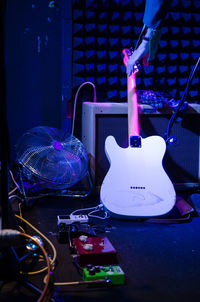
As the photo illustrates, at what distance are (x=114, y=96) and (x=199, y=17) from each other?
1.23 meters

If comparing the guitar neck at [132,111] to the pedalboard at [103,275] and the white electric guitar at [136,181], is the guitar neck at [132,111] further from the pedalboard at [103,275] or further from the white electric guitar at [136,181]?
the pedalboard at [103,275]

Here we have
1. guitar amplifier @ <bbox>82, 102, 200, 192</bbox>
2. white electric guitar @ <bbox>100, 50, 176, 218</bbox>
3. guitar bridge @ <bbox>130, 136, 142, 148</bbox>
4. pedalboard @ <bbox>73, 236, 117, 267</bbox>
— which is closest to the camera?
pedalboard @ <bbox>73, 236, 117, 267</bbox>

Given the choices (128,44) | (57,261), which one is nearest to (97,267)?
(57,261)

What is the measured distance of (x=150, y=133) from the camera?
3152mm

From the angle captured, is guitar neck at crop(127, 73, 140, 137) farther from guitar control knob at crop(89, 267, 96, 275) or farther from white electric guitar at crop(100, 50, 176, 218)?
guitar control knob at crop(89, 267, 96, 275)

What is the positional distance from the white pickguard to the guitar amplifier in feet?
0.97

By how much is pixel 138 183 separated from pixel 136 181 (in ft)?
0.07

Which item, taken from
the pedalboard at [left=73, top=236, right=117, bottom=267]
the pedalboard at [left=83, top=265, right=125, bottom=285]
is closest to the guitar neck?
the pedalboard at [left=73, top=236, right=117, bottom=267]

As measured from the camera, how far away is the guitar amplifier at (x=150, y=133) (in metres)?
3.08

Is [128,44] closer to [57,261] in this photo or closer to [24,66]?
[24,66]

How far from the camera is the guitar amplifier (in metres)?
3.08

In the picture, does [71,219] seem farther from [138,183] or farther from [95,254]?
[138,183]

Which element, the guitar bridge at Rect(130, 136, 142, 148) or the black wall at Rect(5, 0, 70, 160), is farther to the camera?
the black wall at Rect(5, 0, 70, 160)

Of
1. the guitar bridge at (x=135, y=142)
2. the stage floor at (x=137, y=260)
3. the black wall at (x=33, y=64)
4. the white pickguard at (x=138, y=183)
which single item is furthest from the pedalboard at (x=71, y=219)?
the black wall at (x=33, y=64)
